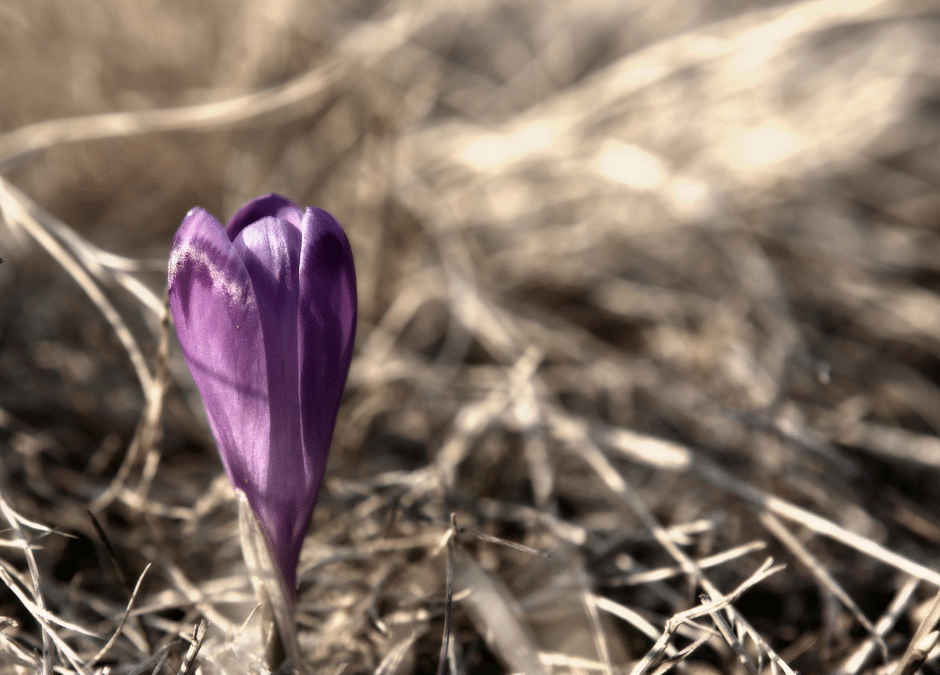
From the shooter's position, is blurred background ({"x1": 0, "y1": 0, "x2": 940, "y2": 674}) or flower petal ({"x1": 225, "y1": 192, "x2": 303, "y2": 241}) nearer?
flower petal ({"x1": 225, "y1": 192, "x2": 303, "y2": 241})

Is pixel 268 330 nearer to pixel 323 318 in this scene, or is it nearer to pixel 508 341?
pixel 323 318

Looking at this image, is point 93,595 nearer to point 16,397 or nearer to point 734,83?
point 16,397

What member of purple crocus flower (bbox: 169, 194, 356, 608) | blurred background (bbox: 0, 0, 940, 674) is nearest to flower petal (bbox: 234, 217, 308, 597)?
purple crocus flower (bbox: 169, 194, 356, 608)

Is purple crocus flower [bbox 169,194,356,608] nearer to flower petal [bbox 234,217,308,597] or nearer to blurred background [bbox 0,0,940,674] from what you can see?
flower petal [bbox 234,217,308,597]

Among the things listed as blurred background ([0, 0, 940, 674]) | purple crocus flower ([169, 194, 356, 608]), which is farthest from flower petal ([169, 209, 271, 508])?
blurred background ([0, 0, 940, 674])

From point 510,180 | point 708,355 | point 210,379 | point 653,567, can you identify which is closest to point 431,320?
point 510,180

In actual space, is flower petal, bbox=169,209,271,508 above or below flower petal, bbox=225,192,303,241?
below
